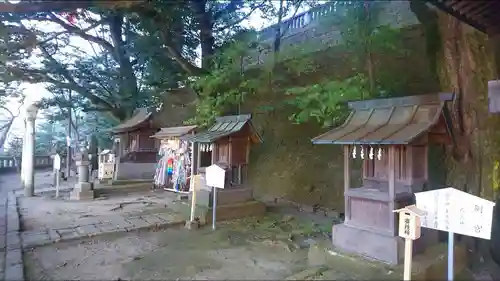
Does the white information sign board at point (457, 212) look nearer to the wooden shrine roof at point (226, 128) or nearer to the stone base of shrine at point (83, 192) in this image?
the wooden shrine roof at point (226, 128)

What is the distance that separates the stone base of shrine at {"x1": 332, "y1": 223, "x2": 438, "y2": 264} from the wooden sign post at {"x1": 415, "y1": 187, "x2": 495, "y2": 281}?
32.7 inches

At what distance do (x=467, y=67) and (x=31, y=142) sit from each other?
13.8 m

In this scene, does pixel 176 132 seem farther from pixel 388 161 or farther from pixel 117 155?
pixel 388 161

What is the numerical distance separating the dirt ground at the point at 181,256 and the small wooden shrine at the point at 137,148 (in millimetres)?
9249

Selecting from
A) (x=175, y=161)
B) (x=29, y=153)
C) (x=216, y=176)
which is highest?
(x=29, y=153)

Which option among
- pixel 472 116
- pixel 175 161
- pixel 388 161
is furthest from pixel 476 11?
pixel 175 161

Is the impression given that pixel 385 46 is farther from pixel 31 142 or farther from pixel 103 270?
pixel 31 142

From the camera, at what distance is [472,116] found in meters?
5.73

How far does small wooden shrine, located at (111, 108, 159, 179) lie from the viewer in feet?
51.7

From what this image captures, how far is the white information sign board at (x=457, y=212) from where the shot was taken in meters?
3.65

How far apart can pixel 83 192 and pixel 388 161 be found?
423 inches

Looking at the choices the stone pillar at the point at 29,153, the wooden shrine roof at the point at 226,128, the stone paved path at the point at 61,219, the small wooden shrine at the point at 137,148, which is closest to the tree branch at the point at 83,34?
the stone pillar at the point at 29,153

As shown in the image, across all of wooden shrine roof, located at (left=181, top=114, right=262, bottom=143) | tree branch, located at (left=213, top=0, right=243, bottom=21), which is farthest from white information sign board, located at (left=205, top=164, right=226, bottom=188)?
tree branch, located at (left=213, top=0, right=243, bottom=21)

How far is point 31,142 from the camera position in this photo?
39.9 feet
